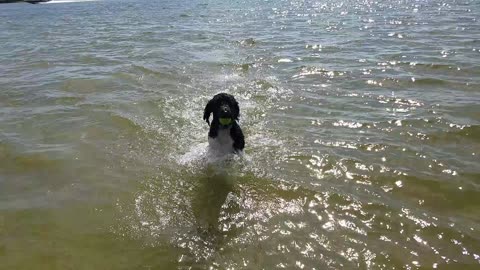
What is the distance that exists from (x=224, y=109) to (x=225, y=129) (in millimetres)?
463

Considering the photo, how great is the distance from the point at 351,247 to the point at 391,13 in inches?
855

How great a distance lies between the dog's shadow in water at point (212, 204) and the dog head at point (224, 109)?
85 centimetres

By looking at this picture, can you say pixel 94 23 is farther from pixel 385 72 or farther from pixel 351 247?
pixel 351 247

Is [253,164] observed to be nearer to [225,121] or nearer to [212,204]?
[225,121]

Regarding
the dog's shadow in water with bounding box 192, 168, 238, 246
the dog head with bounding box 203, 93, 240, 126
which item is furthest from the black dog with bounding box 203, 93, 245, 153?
the dog's shadow in water with bounding box 192, 168, 238, 246

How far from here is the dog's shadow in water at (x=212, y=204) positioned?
16.4ft

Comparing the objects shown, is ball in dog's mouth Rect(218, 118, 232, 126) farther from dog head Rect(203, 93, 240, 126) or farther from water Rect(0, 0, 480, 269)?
water Rect(0, 0, 480, 269)

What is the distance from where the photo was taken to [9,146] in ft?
24.3

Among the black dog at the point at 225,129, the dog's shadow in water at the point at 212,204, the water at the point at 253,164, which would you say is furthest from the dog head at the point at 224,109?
the dog's shadow in water at the point at 212,204

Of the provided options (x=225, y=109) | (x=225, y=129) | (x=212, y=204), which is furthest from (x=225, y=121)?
(x=212, y=204)

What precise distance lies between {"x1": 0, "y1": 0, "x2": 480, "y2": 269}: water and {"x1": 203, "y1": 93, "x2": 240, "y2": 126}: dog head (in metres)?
0.72

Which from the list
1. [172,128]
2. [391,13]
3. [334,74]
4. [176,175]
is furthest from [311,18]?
[176,175]

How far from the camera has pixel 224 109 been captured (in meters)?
6.83

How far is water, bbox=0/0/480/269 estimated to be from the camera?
4699 millimetres
